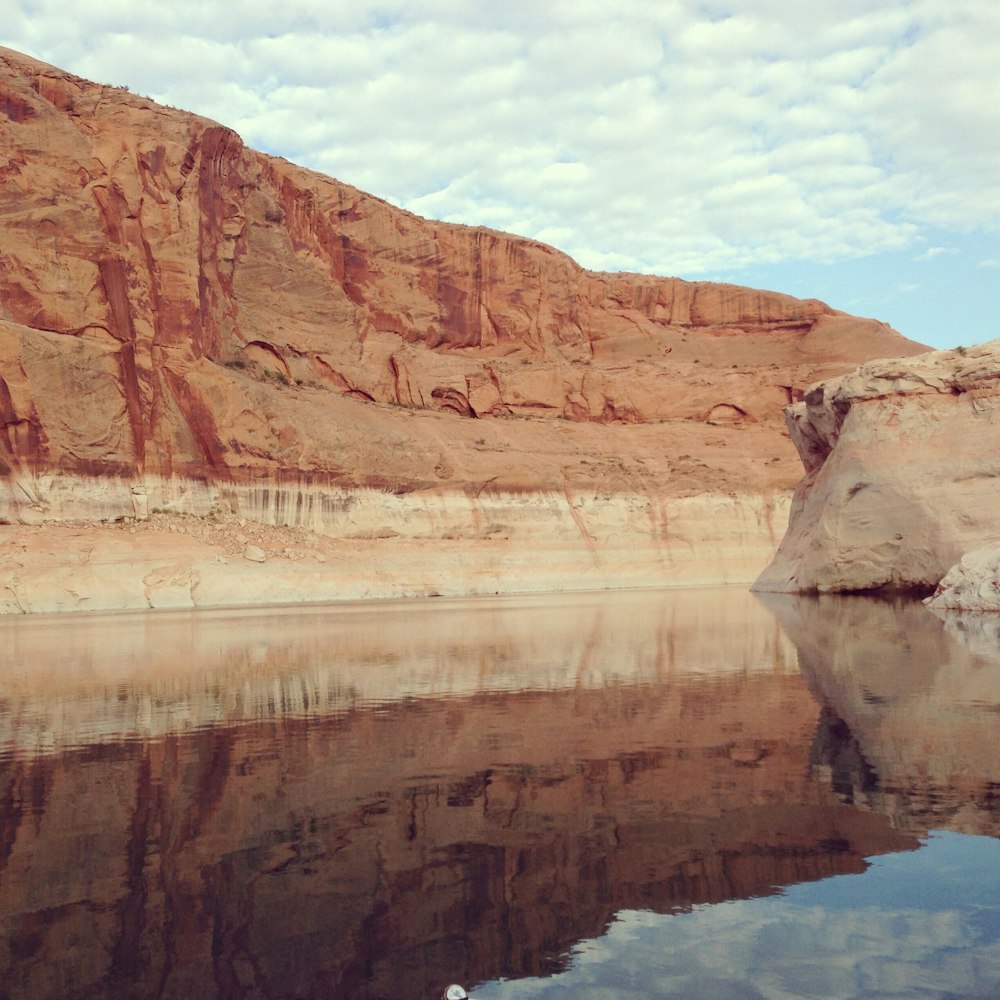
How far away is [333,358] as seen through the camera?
2662 inches

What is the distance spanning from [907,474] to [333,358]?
1621 inches

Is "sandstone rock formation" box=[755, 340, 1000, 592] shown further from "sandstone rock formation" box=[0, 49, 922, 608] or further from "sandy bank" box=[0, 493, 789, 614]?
"sandstone rock formation" box=[0, 49, 922, 608]

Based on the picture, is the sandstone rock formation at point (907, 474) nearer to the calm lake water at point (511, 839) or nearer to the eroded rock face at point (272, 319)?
the calm lake water at point (511, 839)

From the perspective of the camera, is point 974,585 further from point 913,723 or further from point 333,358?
point 333,358

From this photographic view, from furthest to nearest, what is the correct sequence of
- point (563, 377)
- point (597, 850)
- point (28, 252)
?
point (563, 377) → point (28, 252) → point (597, 850)

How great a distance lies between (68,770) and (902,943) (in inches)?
263

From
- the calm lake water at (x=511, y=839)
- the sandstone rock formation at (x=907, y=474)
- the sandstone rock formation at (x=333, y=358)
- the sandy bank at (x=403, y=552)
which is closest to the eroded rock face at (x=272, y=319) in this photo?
the sandstone rock formation at (x=333, y=358)

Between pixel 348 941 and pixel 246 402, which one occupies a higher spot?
pixel 246 402

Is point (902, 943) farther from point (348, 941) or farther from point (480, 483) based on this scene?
point (480, 483)

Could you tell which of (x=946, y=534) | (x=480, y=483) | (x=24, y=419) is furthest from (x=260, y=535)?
(x=946, y=534)

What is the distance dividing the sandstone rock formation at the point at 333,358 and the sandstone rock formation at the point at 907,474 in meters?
22.4

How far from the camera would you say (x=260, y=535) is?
5003 centimetres

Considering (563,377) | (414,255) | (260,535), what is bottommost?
(260,535)

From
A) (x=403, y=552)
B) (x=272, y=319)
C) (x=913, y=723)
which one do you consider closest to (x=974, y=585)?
(x=913, y=723)
